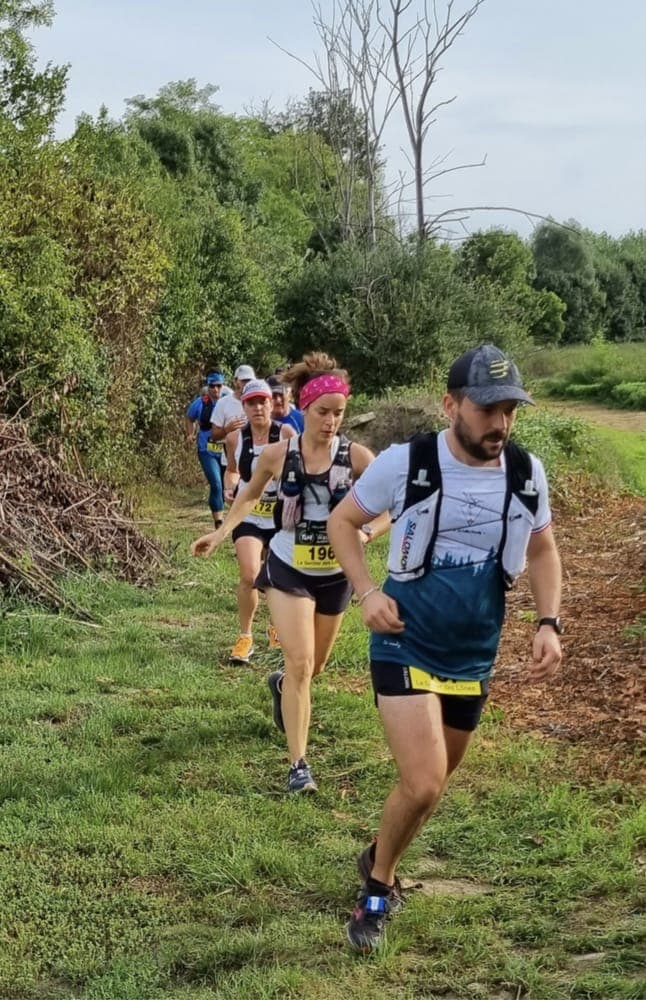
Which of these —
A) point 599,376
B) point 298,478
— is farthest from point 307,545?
point 599,376

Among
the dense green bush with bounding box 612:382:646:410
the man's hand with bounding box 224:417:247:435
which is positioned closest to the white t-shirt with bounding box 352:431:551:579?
the man's hand with bounding box 224:417:247:435

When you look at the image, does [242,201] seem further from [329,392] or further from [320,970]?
[320,970]

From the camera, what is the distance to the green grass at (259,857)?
375 cm

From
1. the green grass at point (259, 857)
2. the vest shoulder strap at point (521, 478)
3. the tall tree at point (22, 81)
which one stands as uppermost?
the tall tree at point (22, 81)

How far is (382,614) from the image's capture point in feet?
12.1

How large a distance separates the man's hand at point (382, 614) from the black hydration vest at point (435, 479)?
179mm

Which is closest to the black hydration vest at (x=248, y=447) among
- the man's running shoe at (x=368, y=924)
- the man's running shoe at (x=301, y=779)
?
the man's running shoe at (x=301, y=779)

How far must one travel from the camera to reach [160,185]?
53.4 ft

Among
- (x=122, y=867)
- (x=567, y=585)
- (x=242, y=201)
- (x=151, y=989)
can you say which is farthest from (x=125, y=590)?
(x=242, y=201)

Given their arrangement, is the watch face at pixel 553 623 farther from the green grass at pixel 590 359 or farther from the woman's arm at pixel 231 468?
the green grass at pixel 590 359

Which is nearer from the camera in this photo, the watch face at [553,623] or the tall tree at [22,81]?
the watch face at [553,623]

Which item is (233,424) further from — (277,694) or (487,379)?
(487,379)

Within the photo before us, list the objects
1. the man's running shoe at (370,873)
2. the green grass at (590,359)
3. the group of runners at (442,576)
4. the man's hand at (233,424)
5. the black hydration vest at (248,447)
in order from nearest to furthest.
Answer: the group of runners at (442,576) → the man's running shoe at (370,873) → the black hydration vest at (248,447) → the man's hand at (233,424) → the green grass at (590,359)

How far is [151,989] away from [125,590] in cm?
598
